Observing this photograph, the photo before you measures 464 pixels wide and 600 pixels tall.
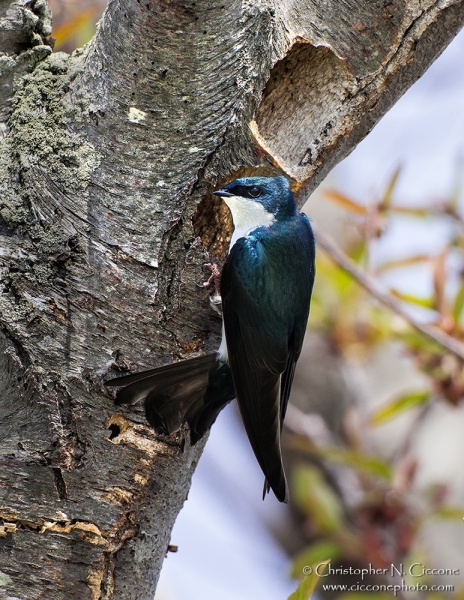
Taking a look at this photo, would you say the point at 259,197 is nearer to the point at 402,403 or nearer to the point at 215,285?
the point at 215,285

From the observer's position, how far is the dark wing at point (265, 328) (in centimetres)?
175

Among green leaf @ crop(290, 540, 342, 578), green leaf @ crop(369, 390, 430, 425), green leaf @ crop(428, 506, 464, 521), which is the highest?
green leaf @ crop(369, 390, 430, 425)

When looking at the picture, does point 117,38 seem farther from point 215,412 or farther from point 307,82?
point 215,412

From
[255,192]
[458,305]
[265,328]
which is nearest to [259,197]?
[255,192]

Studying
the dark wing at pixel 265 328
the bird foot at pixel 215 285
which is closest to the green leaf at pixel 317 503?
the dark wing at pixel 265 328

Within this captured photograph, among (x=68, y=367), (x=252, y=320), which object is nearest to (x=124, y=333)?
(x=68, y=367)

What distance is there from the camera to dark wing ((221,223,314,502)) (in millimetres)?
1752

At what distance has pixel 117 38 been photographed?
4.85 feet

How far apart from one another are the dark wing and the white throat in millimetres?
31

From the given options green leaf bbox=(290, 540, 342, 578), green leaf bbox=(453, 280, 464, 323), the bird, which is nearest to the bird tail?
the bird

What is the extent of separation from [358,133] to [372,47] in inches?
8.4

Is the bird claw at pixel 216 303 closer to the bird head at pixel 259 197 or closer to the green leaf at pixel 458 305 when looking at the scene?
the bird head at pixel 259 197

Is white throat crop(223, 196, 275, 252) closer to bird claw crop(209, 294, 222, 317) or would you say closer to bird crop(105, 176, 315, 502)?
bird crop(105, 176, 315, 502)

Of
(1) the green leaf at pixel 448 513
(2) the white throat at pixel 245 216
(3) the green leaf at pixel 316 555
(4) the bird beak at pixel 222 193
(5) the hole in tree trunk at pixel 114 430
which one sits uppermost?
(2) the white throat at pixel 245 216
